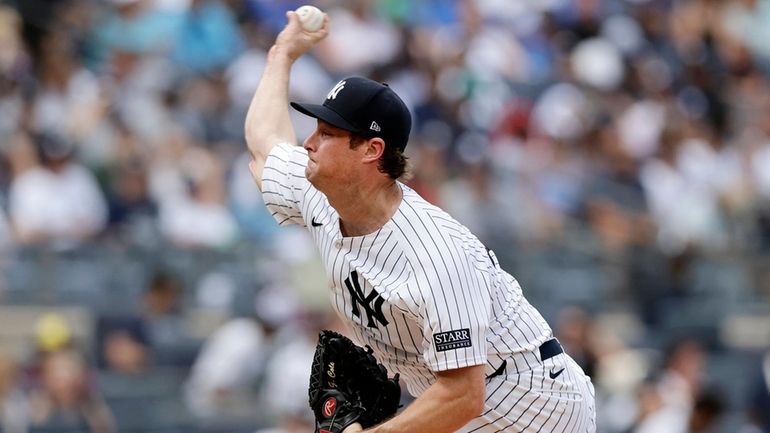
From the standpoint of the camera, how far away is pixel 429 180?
11.5 metres

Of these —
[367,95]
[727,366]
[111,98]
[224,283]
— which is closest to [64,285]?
[224,283]

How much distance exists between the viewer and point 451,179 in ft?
39.0

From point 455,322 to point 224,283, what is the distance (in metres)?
6.61

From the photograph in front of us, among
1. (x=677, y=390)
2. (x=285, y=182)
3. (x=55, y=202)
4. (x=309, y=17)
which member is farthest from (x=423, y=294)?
(x=55, y=202)

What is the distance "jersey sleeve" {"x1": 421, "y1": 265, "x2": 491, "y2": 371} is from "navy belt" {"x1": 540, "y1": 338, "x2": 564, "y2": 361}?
17.8 inches

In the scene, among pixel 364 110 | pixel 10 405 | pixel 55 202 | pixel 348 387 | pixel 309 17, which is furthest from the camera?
pixel 55 202

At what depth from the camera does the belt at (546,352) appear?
180 inches

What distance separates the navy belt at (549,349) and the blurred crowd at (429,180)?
4.02m


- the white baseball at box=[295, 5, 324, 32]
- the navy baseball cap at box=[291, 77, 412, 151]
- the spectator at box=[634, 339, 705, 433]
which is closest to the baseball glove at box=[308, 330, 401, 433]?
the navy baseball cap at box=[291, 77, 412, 151]

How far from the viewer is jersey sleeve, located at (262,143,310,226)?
4.89 metres

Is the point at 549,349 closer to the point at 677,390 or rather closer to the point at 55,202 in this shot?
the point at 677,390

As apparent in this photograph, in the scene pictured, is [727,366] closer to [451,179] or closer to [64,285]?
[451,179]

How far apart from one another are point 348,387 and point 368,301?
0.99ft

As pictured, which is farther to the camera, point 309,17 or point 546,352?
point 309,17
